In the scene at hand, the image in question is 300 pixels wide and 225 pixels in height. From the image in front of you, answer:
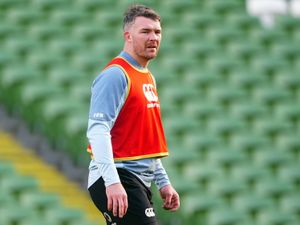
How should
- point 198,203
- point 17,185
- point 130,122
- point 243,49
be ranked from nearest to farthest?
point 130,122 → point 17,185 → point 198,203 → point 243,49

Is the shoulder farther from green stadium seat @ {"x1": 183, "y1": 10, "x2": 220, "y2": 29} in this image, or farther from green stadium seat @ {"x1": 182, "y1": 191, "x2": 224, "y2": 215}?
green stadium seat @ {"x1": 183, "y1": 10, "x2": 220, "y2": 29}

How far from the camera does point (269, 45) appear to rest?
855 centimetres

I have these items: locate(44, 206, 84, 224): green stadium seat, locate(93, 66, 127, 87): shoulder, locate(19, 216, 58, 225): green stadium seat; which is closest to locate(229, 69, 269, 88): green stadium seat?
locate(44, 206, 84, 224): green stadium seat

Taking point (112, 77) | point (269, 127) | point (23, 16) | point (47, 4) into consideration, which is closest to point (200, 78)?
point (269, 127)

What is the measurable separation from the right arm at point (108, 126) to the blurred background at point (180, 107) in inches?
122

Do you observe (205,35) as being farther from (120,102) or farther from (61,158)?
(120,102)

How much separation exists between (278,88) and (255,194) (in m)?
1.40

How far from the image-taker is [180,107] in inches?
298

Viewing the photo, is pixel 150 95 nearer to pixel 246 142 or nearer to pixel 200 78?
pixel 246 142

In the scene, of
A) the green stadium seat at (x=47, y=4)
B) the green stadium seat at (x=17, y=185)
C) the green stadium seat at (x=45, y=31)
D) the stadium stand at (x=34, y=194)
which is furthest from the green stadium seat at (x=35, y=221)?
the green stadium seat at (x=47, y=4)

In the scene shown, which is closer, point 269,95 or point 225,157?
point 225,157

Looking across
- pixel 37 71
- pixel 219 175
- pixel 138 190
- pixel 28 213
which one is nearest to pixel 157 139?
pixel 138 190

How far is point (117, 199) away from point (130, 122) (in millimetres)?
289

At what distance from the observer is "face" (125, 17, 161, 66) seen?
10.4ft
